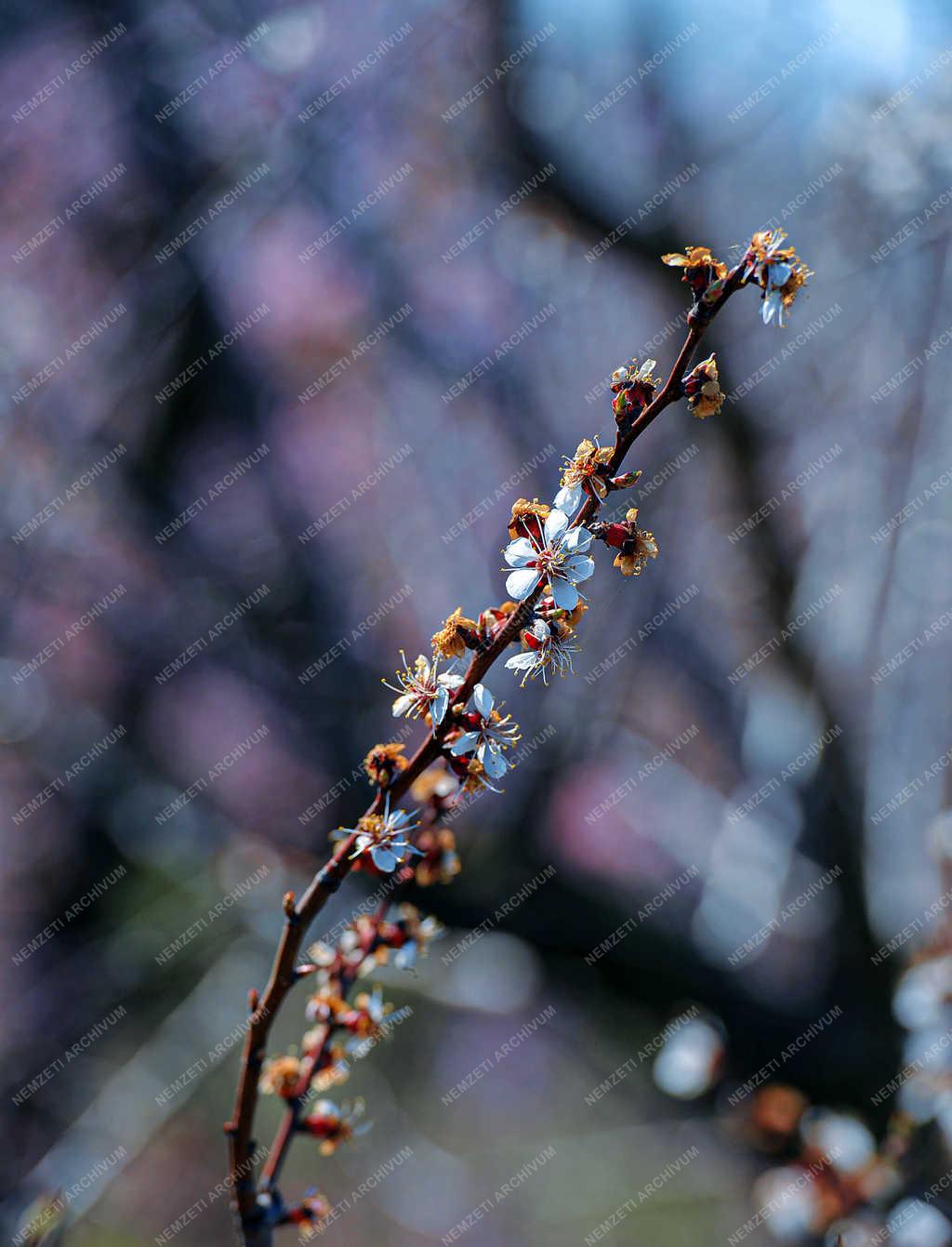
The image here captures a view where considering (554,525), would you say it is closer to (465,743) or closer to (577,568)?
(577,568)

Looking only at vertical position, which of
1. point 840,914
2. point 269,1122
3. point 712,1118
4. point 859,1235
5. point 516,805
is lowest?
point 859,1235

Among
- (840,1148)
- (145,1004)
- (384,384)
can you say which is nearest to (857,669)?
(840,1148)

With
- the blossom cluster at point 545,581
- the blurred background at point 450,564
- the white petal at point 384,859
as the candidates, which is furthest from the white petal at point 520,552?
the blurred background at point 450,564

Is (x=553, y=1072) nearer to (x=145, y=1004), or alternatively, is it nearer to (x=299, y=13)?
(x=145, y=1004)

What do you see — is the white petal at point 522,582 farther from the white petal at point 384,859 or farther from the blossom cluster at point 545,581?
the white petal at point 384,859

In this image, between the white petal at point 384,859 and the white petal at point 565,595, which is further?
the white petal at point 384,859

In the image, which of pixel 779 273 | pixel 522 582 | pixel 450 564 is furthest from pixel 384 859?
pixel 450 564
